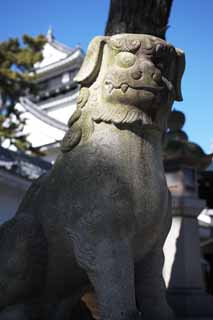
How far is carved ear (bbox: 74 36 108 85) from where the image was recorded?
216 centimetres

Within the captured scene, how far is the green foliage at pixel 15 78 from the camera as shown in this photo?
10.4 meters

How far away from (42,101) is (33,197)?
19.9 m

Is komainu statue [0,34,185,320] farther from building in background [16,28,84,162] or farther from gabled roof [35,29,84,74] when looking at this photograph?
gabled roof [35,29,84,74]

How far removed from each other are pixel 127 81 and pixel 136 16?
1.84m

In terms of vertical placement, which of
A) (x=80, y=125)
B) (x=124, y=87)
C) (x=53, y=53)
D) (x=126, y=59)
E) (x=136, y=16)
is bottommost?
(x=80, y=125)

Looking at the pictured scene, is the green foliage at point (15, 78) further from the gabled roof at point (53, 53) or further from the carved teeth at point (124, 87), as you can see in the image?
the gabled roof at point (53, 53)

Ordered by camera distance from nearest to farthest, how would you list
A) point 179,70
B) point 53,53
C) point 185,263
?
point 179,70 → point 185,263 → point 53,53

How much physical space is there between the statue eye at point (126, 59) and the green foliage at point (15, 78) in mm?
8478

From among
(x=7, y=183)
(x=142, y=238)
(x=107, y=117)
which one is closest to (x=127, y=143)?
(x=107, y=117)

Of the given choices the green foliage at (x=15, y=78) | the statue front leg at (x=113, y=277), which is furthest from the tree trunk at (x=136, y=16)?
the green foliage at (x=15, y=78)

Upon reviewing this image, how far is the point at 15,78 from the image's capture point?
10484 mm

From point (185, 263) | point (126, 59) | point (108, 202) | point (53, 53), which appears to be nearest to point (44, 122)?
point (53, 53)

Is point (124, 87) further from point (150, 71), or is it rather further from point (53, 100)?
point (53, 100)

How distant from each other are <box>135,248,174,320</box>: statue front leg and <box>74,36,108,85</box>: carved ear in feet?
3.33
